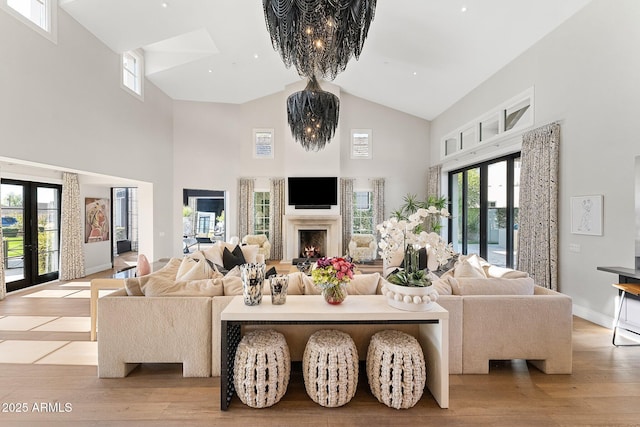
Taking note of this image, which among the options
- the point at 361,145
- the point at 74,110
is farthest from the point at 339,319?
the point at 361,145

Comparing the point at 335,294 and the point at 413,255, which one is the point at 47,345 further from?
the point at 413,255

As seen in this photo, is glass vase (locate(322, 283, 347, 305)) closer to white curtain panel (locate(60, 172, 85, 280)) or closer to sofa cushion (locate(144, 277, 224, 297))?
sofa cushion (locate(144, 277, 224, 297))

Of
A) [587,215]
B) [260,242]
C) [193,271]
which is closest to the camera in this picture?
[193,271]

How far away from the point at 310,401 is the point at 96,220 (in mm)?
7756

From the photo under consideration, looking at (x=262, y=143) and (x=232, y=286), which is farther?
(x=262, y=143)

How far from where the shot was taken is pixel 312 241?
8922 millimetres

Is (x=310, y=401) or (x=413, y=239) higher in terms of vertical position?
(x=413, y=239)

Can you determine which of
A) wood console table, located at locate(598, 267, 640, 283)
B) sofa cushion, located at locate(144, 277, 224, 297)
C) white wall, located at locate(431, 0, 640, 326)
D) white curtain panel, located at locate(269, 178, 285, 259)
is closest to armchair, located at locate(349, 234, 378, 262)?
white curtain panel, located at locate(269, 178, 285, 259)

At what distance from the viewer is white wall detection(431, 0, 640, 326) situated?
354 cm

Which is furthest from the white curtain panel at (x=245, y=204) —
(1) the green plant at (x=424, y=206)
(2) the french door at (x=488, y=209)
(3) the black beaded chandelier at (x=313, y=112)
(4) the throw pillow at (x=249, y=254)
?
(2) the french door at (x=488, y=209)

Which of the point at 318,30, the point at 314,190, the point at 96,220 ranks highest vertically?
the point at 318,30

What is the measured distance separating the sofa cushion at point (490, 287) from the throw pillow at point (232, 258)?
3.83m

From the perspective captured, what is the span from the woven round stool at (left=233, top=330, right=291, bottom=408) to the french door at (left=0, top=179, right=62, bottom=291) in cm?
613

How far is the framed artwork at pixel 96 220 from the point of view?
725 centimetres
